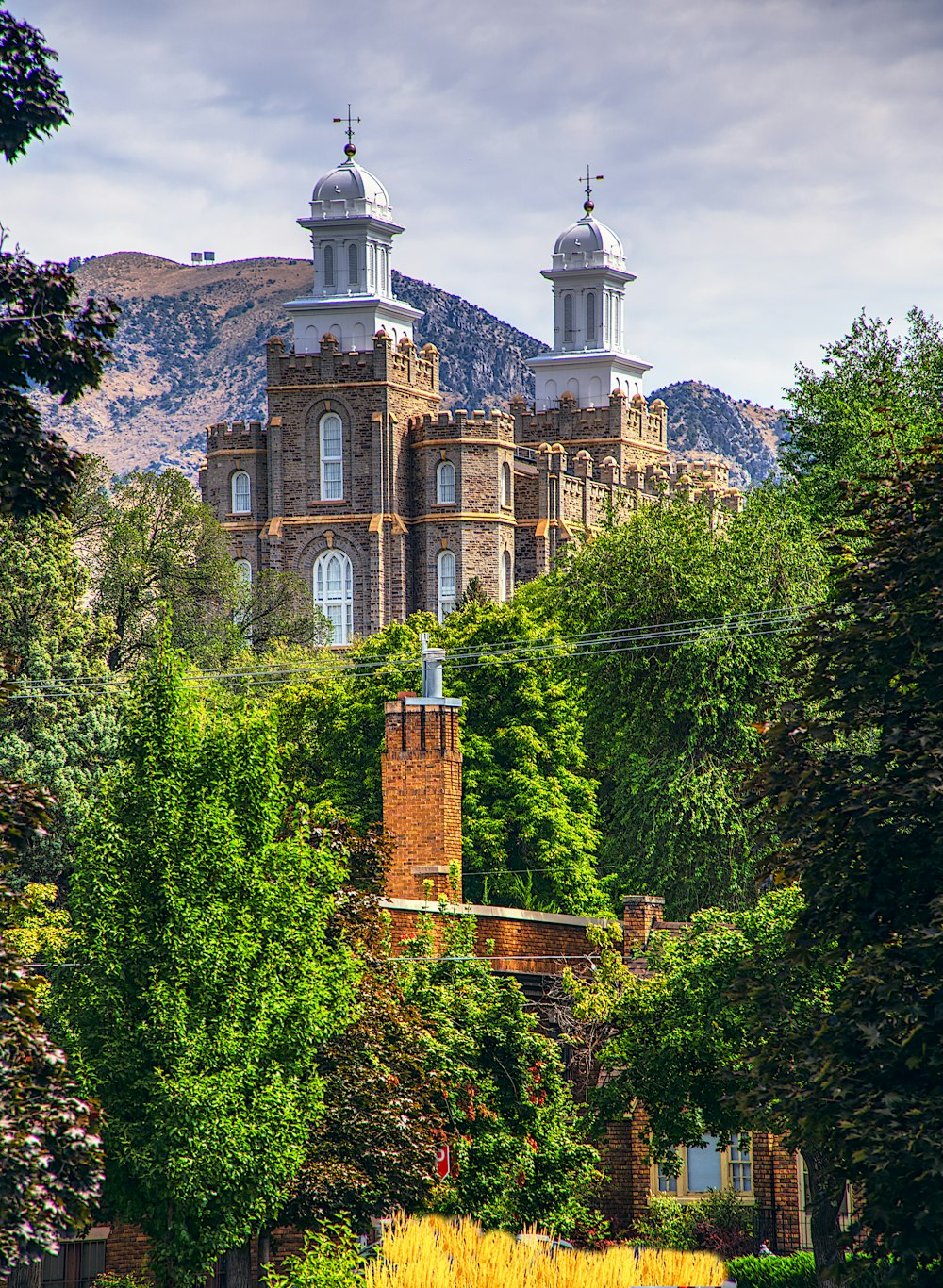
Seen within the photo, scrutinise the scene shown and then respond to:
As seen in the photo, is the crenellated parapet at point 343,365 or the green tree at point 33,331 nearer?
the green tree at point 33,331

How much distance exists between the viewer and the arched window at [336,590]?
285ft

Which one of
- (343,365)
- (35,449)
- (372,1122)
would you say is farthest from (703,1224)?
(343,365)

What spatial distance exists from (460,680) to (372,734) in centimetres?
273

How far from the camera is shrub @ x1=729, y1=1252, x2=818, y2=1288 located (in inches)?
1016

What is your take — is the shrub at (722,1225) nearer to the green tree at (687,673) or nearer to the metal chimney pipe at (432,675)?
the metal chimney pipe at (432,675)

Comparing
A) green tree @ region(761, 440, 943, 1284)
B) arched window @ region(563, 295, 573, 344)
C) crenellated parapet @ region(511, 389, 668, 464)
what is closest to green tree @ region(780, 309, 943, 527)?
green tree @ region(761, 440, 943, 1284)

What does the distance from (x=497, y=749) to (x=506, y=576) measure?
118ft

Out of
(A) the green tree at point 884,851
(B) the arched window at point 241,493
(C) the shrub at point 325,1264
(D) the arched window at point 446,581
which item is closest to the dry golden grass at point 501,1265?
(C) the shrub at point 325,1264

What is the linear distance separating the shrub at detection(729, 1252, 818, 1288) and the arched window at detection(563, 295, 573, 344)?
3797 inches

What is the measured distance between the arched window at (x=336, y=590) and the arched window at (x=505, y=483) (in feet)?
23.1

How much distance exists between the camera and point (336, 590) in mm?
87688

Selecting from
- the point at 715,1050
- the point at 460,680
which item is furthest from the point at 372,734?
the point at 715,1050

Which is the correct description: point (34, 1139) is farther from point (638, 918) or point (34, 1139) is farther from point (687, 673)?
point (687, 673)

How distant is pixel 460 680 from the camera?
180 ft
